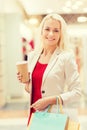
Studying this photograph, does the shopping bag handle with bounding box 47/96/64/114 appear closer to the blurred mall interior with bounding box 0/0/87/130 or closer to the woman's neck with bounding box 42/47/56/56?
the woman's neck with bounding box 42/47/56/56

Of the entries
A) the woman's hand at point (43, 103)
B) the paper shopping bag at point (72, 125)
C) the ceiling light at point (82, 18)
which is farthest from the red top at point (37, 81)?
the ceiling light at point (82, 18)

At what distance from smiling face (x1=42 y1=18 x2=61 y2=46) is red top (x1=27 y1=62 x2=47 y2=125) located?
15 centimetres

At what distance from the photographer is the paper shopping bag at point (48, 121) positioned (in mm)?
1563

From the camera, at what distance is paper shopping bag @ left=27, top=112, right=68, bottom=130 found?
1.56m

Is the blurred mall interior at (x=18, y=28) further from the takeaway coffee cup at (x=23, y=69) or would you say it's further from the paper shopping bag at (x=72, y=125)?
the paper shopping bag at (x=72, y=125)

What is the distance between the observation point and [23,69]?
5.78 feet

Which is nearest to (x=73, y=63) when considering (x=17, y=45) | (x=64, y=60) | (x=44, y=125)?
(x=64, y=60)

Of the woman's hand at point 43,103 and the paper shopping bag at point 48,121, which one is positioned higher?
the woman's hand at point 43,103

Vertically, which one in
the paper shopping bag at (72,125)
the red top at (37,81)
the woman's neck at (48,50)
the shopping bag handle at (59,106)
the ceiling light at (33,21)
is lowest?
the paper shopping bag at (72,125)

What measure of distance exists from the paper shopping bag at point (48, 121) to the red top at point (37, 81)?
0.20 m

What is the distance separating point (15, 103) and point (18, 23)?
1.90 meters

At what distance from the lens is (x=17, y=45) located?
7105 mm

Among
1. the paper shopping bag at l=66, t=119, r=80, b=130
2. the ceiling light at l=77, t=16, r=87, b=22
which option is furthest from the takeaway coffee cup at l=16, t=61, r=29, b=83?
the ceiling light at l=77, t=16, r=87, b=22

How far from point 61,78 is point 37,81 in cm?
15
